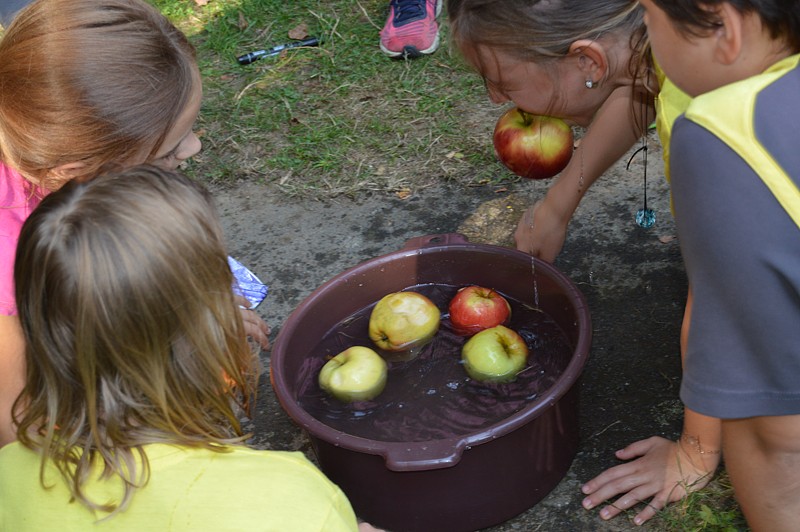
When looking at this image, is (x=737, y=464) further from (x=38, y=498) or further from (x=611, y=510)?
(x=38, y=498)

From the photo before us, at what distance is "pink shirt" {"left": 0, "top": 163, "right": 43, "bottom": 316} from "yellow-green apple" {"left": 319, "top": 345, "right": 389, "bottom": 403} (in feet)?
2.41

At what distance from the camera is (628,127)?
2.31m

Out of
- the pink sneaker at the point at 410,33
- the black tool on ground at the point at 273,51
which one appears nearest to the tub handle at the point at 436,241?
the pink sneaker at the point at 410,33

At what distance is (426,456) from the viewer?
5.85ft

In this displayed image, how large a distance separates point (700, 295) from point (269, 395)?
4.80ft

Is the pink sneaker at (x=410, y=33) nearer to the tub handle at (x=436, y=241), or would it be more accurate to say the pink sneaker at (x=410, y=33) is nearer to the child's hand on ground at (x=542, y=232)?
the child's hand on ground at (x=542, y=232)

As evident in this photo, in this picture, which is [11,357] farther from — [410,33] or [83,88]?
[410,33]

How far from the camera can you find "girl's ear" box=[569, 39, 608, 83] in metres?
2.04

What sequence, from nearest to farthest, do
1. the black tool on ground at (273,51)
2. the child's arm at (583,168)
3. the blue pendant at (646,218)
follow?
1. the child's arm at (583,168)
2. the blue pendant at (646,218)
3. the black tool on ground at (273,51)

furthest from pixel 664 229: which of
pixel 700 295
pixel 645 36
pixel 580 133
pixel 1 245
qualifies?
pixel 1 245

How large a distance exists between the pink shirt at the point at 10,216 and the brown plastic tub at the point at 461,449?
0.60 metres

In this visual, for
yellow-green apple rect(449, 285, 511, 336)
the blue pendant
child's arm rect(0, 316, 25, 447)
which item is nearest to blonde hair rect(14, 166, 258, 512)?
child's arm rect(0, 316, 25, 447)

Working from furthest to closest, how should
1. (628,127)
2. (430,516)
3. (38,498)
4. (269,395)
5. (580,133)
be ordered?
(580,133) → (269,395) → (628,127) → (430,516) → (38,498)

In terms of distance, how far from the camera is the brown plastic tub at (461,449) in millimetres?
1823
